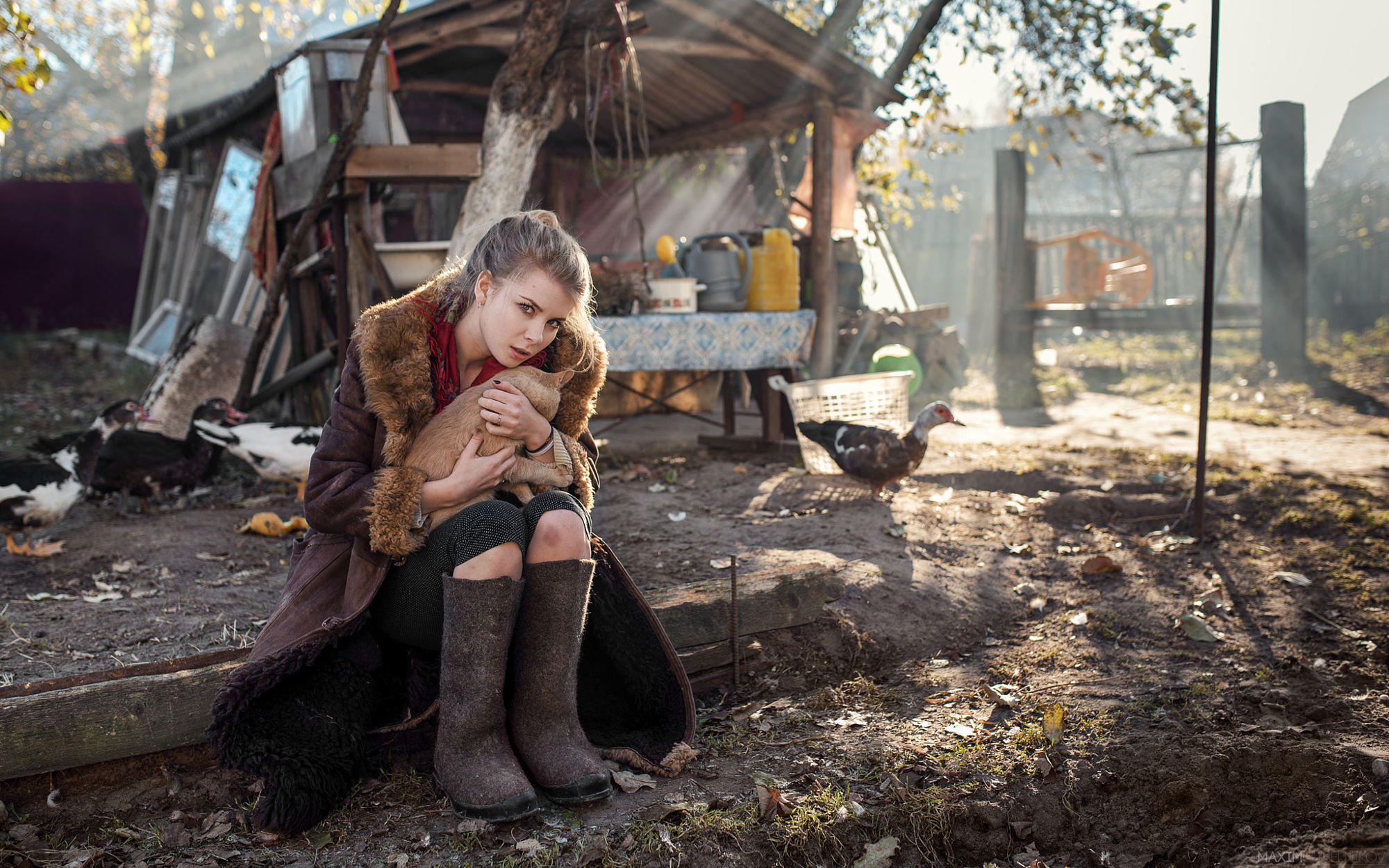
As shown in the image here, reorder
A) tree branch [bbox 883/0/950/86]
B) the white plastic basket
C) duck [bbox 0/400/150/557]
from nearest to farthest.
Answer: duck [bbox 0/400/150/557]
the white plastic basket
tree branch [bbox 883/0/950/86]

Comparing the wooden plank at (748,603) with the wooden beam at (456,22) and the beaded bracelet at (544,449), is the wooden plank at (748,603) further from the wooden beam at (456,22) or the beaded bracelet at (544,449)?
the wooden beam at (456,22)

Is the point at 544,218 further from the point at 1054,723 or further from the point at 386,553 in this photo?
the point at 1054,723

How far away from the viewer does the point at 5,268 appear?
1220 centimetres

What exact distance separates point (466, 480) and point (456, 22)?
436 cm

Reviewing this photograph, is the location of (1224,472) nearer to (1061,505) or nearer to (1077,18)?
(1061,505)

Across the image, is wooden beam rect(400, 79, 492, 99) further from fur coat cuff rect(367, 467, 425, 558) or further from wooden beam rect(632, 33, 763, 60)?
fur coat cuff rect(367, 467, 425, 558)

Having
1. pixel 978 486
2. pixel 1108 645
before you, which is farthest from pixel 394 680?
pixel 978 486

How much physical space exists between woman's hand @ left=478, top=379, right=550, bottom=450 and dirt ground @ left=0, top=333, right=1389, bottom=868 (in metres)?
0.80

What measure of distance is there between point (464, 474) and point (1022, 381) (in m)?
8.42

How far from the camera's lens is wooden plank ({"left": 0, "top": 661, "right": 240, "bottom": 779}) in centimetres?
174

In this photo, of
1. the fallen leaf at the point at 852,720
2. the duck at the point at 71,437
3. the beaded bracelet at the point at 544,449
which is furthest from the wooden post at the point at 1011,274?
the beaded bracelet at the point at 544,449

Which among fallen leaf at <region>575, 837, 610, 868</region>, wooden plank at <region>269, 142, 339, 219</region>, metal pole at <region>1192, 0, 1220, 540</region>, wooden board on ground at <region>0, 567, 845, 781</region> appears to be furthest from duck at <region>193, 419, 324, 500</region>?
metal pole at <region>1192, 0, 1220, 540</region>

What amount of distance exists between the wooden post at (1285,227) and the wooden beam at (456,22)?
7.87 meters

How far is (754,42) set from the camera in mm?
5754
